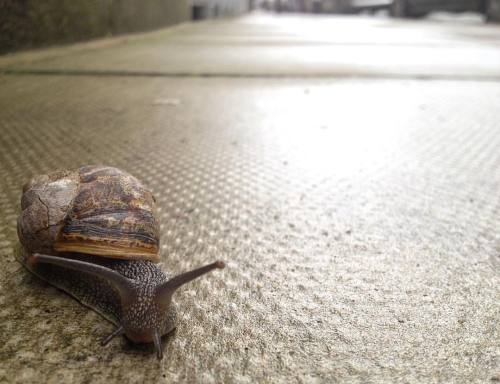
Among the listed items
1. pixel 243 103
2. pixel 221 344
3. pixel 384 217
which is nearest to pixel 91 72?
pixel 243 103

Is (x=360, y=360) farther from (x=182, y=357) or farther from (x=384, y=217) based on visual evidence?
(x=384, y=217)

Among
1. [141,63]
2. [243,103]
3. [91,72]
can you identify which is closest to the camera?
[243,103]

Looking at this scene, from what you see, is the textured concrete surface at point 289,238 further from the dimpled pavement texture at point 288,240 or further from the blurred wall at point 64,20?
the blurred wall at point 64,20

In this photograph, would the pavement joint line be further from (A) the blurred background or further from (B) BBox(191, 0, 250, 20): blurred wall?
(B) BBox(191, 0, 250, 20): blurred wall

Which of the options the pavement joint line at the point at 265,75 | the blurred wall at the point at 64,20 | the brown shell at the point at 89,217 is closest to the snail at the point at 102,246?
the brown shell at the point at 89,217

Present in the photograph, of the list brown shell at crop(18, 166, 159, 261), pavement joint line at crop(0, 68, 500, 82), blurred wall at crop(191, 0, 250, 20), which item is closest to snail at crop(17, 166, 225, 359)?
brown shell at crop(18, 166, 159, 261)

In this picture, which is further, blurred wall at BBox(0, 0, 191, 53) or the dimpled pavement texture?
blurred wall at BBox(0, 0, 191, 53)
